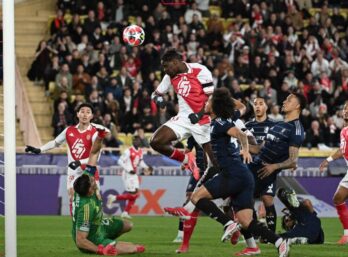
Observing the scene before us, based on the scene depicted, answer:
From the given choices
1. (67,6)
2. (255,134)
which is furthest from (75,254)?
(67,6)

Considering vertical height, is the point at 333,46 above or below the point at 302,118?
above

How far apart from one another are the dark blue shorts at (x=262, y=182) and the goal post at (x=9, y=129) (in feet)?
16.4

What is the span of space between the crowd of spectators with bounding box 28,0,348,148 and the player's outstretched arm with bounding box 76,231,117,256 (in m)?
12.7

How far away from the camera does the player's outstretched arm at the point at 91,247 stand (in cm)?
1159

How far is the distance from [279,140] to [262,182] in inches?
25.8

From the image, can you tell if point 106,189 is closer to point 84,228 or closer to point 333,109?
point 333,109

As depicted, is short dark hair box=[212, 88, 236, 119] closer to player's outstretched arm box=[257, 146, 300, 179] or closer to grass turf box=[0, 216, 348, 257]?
grass turf box=[0, 216, 348, 257]

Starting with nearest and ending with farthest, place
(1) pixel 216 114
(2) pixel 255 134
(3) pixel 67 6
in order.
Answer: (1) pixel 216 114 < (2) pixel 255 134 < (3) pixel 67 6

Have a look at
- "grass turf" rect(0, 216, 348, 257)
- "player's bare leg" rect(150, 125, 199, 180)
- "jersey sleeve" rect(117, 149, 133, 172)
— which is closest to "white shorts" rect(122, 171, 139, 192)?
"jersey sleeve" rect(117, 149, 133, 172)

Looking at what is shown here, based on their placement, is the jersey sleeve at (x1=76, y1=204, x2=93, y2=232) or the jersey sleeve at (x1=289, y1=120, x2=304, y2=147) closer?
the jersey sleeve at (x1=76, y1=204, x2=93, y2=232)

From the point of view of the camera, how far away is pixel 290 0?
30.5m

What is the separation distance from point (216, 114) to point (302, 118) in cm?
1512

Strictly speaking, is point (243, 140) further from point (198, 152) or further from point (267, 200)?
point (198, 152)

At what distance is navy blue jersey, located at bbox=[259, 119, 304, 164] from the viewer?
13625 millimetres
